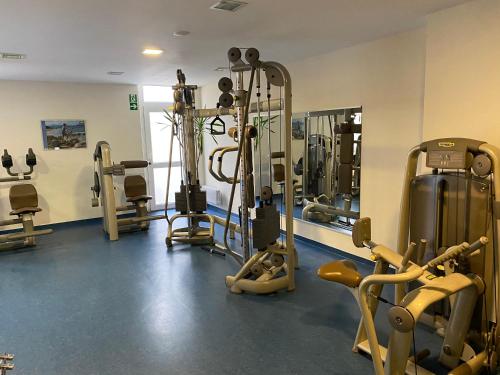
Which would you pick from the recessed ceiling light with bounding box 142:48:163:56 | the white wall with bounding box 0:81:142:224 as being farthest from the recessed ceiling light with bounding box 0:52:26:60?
the white wall with bounding box 0:81:142:224

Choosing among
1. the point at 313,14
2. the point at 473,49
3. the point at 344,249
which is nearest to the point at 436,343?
the point at 344,249

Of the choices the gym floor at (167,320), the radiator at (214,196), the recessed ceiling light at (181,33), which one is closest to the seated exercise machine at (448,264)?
the gym floor at (167,320)

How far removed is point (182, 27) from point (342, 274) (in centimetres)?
230

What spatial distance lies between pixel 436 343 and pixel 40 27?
3.74 metres

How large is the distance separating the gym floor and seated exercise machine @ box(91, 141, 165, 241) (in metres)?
0.92

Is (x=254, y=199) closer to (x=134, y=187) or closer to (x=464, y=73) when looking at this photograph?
(x=464, y=73)

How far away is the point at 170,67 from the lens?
4859mm

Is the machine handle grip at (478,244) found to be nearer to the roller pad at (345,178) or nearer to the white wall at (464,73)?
the white wall at (464,73)

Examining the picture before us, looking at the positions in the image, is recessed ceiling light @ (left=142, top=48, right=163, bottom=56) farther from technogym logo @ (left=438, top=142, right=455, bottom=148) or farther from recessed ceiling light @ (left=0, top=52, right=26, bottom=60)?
technogym logo @ (left=438, top=142, right=455, bottom=148)

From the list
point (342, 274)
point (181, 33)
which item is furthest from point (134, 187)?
point (342, 274)

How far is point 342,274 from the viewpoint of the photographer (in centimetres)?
202

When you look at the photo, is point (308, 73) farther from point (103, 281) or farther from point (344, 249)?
point (103, 281)

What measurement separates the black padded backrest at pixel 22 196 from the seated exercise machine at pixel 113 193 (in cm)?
79

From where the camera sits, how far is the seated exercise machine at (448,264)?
1908 mm
